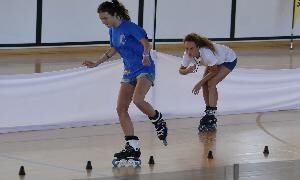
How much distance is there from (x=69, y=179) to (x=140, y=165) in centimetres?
92

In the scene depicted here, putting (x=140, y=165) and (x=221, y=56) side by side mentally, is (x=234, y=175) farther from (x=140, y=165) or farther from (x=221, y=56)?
(x=221, y=56)

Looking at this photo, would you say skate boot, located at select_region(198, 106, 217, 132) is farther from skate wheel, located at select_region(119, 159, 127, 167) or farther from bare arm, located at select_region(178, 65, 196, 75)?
skate wheel, located at select_region(119, 159, 127, 167)

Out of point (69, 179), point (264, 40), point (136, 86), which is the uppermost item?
point (264, 40)

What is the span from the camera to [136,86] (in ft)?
24.3

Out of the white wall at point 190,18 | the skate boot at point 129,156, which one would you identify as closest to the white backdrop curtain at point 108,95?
the skate boot at point 129,156

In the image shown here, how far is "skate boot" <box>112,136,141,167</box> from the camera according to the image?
734cm

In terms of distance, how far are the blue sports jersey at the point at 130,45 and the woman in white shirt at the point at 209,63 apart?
1391mm

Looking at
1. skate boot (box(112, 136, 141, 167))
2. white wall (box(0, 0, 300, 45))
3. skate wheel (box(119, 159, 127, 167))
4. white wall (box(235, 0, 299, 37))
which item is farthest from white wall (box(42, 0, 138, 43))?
skate wheel (box(119, 159, 127, 167))

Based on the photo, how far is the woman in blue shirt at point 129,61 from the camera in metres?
7.25

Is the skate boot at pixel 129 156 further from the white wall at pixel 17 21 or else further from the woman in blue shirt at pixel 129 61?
the white wall at pixel 17 21

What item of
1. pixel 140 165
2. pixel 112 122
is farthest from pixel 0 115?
pixel 140 165

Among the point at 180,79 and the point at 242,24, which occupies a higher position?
the point at 242,24

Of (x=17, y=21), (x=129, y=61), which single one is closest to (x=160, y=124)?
(x=129, y=61)

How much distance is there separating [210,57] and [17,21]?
561cm
